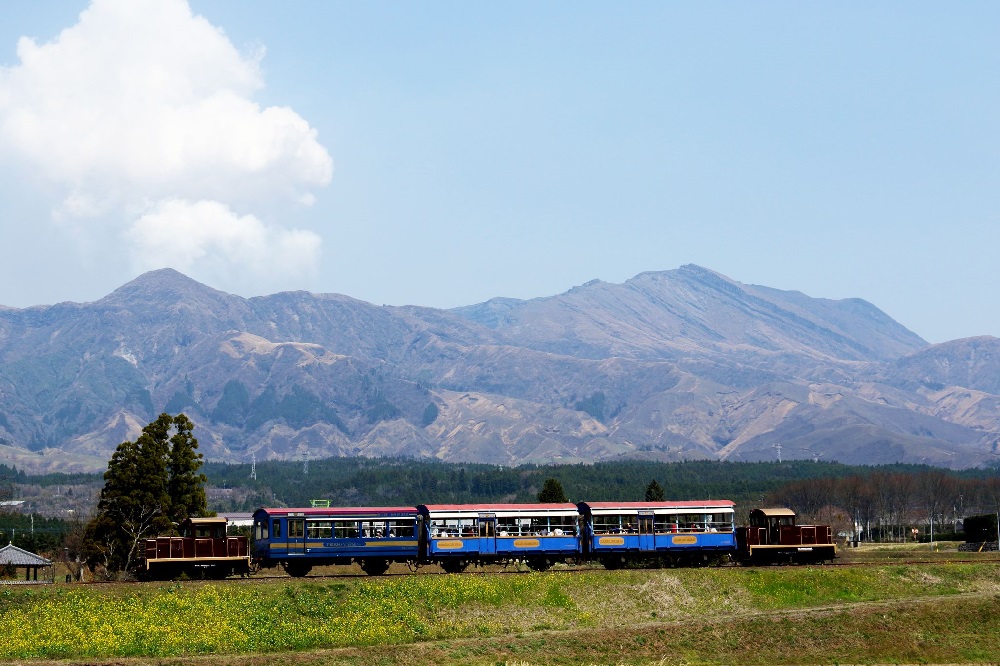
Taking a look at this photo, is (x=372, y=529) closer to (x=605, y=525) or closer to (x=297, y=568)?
(x=297, y=568)

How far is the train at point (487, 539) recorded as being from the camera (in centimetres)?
7350

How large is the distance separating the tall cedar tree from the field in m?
24.7

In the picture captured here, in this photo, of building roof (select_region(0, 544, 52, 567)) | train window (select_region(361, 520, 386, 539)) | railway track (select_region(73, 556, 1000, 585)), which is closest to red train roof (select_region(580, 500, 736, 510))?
railway track (select_region(73, 556, 1000, 585))

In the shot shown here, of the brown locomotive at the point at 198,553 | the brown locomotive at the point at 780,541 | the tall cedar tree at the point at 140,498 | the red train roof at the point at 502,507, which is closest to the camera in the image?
the brown locomotive at the point at 198,553

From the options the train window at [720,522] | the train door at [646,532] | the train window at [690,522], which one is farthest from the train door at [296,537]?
the train window at [720,522]

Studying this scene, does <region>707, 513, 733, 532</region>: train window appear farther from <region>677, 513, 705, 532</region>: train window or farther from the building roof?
the building roof

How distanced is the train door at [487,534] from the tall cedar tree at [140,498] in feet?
85.1

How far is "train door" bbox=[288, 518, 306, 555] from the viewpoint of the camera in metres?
73.9

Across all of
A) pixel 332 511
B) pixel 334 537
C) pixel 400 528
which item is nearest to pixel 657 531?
pixel 400 528

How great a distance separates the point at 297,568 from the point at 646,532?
75.6 ft

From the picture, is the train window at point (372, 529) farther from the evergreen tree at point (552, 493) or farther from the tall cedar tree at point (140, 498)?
the evergreen tree at point (552, 493)

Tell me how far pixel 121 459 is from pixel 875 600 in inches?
2197

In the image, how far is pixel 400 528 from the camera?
75688mm

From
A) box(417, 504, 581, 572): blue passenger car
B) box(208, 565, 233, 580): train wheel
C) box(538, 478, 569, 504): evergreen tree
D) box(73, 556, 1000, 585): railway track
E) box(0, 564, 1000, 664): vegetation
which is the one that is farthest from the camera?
box(538, 478, 569, 504): evergreen tree
